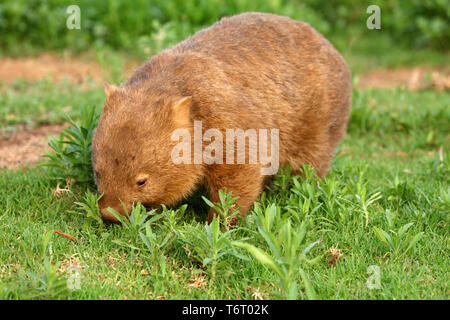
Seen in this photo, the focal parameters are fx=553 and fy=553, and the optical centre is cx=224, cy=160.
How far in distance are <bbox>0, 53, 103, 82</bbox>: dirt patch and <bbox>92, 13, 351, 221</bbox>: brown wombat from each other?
439cm

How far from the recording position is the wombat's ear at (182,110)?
359cm

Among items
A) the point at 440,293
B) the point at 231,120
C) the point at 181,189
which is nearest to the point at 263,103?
the point at 231,120

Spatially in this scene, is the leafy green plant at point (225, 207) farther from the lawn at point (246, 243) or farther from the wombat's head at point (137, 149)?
the wombat's head at point (137, 149)

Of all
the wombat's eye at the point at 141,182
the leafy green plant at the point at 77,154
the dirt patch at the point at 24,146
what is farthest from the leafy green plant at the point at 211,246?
the dirt patch at the point at 24,146

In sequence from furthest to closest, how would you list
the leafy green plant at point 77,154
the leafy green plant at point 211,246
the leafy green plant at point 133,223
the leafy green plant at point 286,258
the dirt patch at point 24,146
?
the dirt patch at point 24,146 → the leafy green plant at point 77,154 → the leafy green plant at point 133,223 → the leafy green plant at point 211,246 → the leafy green plant at point 286,258

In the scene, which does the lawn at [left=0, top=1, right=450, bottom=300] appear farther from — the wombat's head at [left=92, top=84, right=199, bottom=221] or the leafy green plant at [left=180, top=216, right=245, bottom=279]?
the wombat's head at [left=92, top=84, right=199, bottom=221]

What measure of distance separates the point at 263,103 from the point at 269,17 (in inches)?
36.7

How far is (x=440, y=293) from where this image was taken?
10.1 feet

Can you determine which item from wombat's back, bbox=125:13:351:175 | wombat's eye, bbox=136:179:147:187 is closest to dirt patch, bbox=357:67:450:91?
wombat's back, bbox=125:13:351:175

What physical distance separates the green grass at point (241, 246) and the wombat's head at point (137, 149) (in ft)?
0.53

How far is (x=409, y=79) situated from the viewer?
884 cm

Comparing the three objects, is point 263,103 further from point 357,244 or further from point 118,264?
point 118,264

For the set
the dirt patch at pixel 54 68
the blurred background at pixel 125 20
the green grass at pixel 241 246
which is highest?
the blurred background at pixel 125 20

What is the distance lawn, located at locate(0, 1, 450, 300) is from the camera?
3.07 metres
